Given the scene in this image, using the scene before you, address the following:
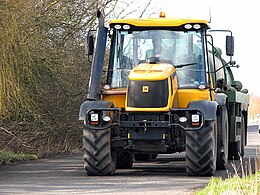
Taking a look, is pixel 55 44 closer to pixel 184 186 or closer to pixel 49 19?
pixel 49 19

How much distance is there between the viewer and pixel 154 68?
17125 mm

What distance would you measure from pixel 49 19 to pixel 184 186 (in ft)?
34.8

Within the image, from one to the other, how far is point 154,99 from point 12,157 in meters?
5.68

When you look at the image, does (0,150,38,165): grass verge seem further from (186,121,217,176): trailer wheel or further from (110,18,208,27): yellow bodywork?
Result: (186,121,217,176): trailer wheel

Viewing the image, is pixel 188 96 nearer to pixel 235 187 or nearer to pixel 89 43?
pixel 89 43

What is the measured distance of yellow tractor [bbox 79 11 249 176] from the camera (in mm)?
16594

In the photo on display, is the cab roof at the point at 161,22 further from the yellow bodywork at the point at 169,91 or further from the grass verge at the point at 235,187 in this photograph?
the grass verge at the point at 235,187

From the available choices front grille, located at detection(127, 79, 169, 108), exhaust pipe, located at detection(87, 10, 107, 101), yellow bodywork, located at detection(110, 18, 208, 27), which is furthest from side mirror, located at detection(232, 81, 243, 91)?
front grille, located at detection(127, 79, 169, 108)

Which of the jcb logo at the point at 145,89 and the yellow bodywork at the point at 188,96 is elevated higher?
the jcb logo at the point at 145,89

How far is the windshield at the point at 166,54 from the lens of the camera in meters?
17.8

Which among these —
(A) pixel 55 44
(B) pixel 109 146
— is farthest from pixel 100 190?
(A) pixel 55 44

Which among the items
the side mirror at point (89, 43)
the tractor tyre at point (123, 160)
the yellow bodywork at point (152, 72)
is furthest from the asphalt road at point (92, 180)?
the side mirror at point (89, 43)

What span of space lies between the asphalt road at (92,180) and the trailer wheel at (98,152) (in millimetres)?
258

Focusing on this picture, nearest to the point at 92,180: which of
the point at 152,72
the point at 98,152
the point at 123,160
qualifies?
the point at 98,152
